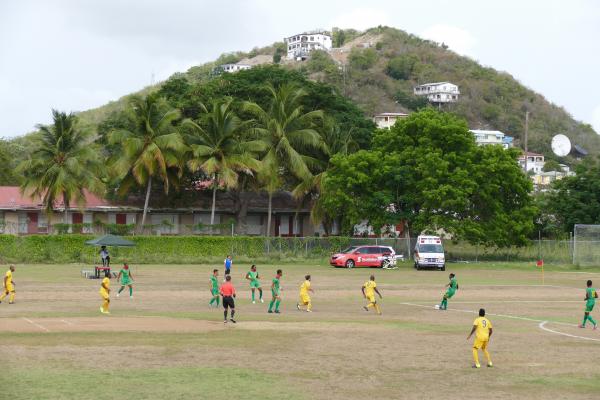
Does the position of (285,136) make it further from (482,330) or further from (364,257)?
(482,330)

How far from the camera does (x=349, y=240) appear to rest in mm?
68000

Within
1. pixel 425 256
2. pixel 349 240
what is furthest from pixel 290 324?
pixel 349 240

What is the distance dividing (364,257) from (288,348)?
131 ft

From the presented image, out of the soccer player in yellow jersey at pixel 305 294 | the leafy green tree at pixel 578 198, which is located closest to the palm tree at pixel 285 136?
the leafy green tree at pixel 578 198

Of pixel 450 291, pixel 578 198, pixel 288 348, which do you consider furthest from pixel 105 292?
pixel 578 198

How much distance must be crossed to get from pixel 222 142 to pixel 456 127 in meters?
18.8

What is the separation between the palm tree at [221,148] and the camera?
70.2 m

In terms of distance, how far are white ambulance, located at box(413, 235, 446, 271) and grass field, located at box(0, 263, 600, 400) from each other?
17.9 m

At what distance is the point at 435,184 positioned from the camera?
64.6 m

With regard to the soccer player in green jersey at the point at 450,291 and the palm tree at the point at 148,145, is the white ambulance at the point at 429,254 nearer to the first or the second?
the palm tree at the point at 148,145

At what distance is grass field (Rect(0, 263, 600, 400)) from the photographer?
711 inches

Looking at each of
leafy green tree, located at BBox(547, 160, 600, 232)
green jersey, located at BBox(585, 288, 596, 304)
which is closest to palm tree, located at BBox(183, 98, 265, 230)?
leafy green tree, located at BBox(547, 160, 600, 232)

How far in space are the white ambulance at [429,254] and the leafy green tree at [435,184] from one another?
3.91 metres

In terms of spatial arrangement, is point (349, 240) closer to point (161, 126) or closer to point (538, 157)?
point (161, 126)
